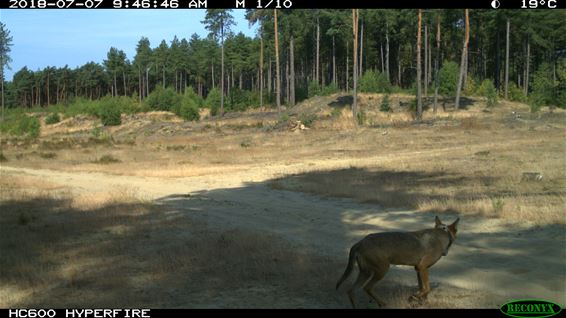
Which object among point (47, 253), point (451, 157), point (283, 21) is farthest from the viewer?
point (283, 21)

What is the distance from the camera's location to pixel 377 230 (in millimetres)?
11883

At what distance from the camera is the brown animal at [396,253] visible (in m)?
5.80

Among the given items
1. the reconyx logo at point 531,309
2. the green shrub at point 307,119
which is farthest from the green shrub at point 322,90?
the reconyx logo at point 531,309

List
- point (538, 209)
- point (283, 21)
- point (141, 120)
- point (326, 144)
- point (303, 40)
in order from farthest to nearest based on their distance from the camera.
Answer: point (303, 40)
point (141, 120)
point (283, 21)
point (326, 144)
point (538, 209)

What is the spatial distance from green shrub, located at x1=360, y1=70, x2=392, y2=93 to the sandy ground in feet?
128

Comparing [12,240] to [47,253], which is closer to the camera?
[47,253]

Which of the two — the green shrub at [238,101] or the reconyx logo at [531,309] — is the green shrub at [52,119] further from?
the reconyx logo at [531,309]

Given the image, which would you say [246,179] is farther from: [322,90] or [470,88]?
[322,90]

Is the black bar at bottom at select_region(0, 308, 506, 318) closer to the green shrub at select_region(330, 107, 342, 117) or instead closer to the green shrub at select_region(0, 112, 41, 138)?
the green shrub at select_region(330, 107, 342, 117)

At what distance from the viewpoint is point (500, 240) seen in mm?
10539

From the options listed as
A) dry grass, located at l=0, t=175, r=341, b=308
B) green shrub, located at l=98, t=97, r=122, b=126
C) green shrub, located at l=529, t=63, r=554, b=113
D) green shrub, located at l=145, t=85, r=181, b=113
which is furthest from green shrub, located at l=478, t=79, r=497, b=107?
green shrub, located at l=98, t=97, r=122, b=126

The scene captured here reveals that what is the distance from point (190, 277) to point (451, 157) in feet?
66.5

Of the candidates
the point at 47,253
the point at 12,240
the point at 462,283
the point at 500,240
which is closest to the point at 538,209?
the point at 500,240

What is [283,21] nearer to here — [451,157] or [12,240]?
[451,157]
